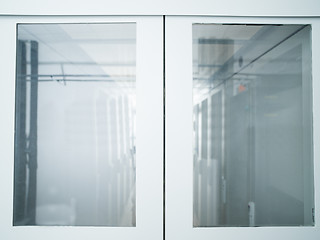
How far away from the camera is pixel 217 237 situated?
90 centimetres

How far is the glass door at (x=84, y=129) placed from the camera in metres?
0.91

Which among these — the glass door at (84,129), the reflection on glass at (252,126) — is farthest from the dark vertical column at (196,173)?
the glass door at (84,129)

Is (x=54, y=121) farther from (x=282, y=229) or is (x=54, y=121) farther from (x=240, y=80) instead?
(x=282, y=229)

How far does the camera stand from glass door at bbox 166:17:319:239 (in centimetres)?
91

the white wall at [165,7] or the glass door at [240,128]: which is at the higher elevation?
the white wall at [165,7]

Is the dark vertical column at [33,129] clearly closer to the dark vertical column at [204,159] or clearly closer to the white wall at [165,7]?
the white wall at [165,7]

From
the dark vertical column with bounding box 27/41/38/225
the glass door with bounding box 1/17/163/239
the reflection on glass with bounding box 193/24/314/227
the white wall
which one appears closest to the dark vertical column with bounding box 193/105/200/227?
the reflection on glass with bounding box 193/24/314/227

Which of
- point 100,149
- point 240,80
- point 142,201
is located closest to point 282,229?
point 142,201

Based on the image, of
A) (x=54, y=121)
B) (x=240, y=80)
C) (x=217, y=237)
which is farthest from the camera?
(x=240, y=80)

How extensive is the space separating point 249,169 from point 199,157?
0.98 ft

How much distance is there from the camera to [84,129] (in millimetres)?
1025

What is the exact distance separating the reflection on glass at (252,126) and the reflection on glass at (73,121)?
363 mm

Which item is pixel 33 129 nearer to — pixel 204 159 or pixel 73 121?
Result: pixel 73 121

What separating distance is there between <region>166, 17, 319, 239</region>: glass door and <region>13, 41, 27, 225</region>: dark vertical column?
718mm
